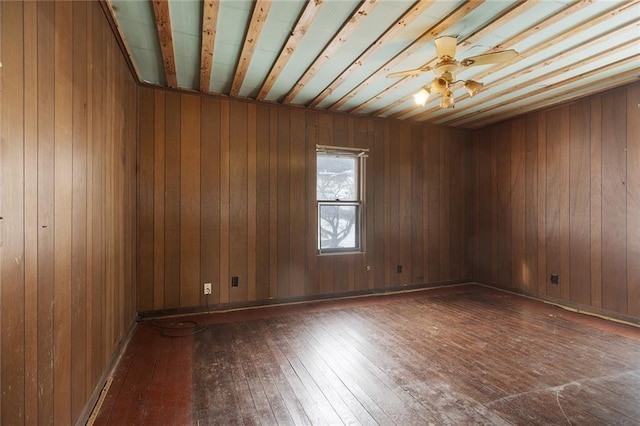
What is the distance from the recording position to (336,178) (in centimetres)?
457

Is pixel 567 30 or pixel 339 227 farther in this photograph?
pixel 339 227

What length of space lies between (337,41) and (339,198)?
2322 millimetres

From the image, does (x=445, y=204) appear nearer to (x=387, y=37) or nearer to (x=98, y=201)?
(x=387, y=37)

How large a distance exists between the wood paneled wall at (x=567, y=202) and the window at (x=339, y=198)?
2.21m

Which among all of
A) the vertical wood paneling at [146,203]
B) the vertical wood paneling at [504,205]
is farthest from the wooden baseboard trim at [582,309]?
the vertical wood paneling at [146,203]

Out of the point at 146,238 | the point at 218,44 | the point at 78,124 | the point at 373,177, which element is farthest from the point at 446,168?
the point at 78,124

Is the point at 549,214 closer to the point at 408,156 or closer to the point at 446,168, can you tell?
the point at 446,168

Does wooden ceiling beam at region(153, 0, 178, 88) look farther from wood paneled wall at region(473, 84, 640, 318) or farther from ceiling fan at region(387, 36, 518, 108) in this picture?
wood paneled wall at region(473, 84, 640, 318)

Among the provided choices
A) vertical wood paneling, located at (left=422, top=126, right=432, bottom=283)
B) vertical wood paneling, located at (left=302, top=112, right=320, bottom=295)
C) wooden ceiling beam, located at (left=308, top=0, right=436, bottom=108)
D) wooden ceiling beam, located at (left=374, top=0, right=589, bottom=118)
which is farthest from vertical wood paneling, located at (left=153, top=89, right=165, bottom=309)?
vertical wood paneling, located at (left=422, top=126, right=432, bottom=283)

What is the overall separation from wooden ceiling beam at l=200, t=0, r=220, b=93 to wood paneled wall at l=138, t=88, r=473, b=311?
0.68 metres

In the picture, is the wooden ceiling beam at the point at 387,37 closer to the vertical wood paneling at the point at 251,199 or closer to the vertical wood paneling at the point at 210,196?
the vertical wood paneling at the point at 251,199

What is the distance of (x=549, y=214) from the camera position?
4285 mm

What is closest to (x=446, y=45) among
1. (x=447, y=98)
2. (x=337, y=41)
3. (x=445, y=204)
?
(x=447, y=98)

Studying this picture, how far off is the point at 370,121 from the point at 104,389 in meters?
4.23
